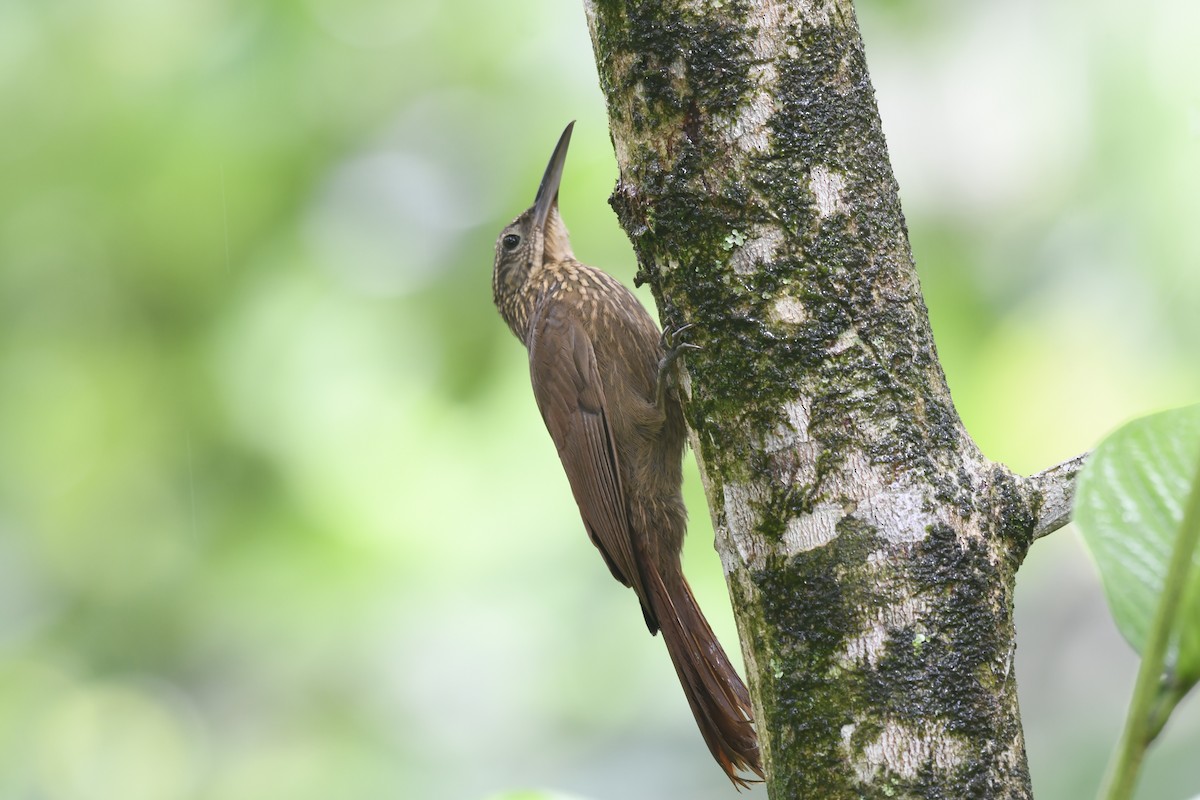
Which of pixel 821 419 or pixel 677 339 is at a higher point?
pixel 677 339

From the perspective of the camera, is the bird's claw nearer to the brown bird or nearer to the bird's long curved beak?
the brown bird

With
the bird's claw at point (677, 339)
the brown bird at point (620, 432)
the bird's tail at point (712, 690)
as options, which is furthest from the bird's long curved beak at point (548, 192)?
the bird's claw at point (677, 339)

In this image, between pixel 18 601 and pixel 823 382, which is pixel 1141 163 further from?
pixel 18 601

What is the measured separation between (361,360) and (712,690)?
2.35 m

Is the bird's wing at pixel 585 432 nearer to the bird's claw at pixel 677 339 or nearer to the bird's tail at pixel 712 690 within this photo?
the bird's tail at pixel 712 690

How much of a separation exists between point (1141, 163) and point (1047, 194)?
14.1 inches

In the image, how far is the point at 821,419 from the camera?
1467 millimetres

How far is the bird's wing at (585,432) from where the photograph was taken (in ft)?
8.97

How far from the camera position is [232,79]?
14.8ft

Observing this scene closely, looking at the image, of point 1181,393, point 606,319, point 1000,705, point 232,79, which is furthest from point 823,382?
point 232,79

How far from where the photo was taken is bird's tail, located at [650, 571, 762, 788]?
2264 millimetres

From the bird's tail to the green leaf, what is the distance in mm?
1477

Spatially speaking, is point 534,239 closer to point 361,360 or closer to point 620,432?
point 620,432

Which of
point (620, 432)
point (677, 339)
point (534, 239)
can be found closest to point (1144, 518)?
point (677, 339)
